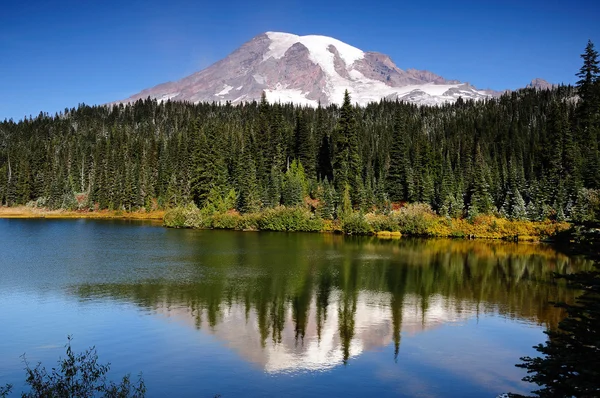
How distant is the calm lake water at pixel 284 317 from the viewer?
21250 millimetres

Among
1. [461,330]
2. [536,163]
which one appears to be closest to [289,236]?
[461,330]

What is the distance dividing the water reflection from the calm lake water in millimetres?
132

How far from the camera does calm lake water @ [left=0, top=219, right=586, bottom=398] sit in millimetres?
21250

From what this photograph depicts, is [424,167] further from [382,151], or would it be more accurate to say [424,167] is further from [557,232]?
[557,232]

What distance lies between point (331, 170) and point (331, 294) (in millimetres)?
76939

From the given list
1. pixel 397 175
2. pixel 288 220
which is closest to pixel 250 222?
pixel 288 220

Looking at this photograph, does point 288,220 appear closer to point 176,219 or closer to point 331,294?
point 176,219

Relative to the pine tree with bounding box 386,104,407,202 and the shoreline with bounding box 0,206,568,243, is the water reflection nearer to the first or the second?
the shoreline with bounding box 0,206,568,243

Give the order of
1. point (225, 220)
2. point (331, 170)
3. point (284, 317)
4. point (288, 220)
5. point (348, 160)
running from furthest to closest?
→ point (331, 170) < point (348, 160) < point (225, 220) < point (288, 220) < point (284, 317)

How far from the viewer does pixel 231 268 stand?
1875 inches

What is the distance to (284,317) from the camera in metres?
30.6

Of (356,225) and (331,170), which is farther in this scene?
(331,170)

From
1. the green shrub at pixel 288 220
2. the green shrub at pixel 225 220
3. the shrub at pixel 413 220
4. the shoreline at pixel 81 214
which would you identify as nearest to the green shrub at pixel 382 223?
the shrub at pixel 413 220

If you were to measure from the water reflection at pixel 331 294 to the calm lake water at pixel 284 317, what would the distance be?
0.13 m
